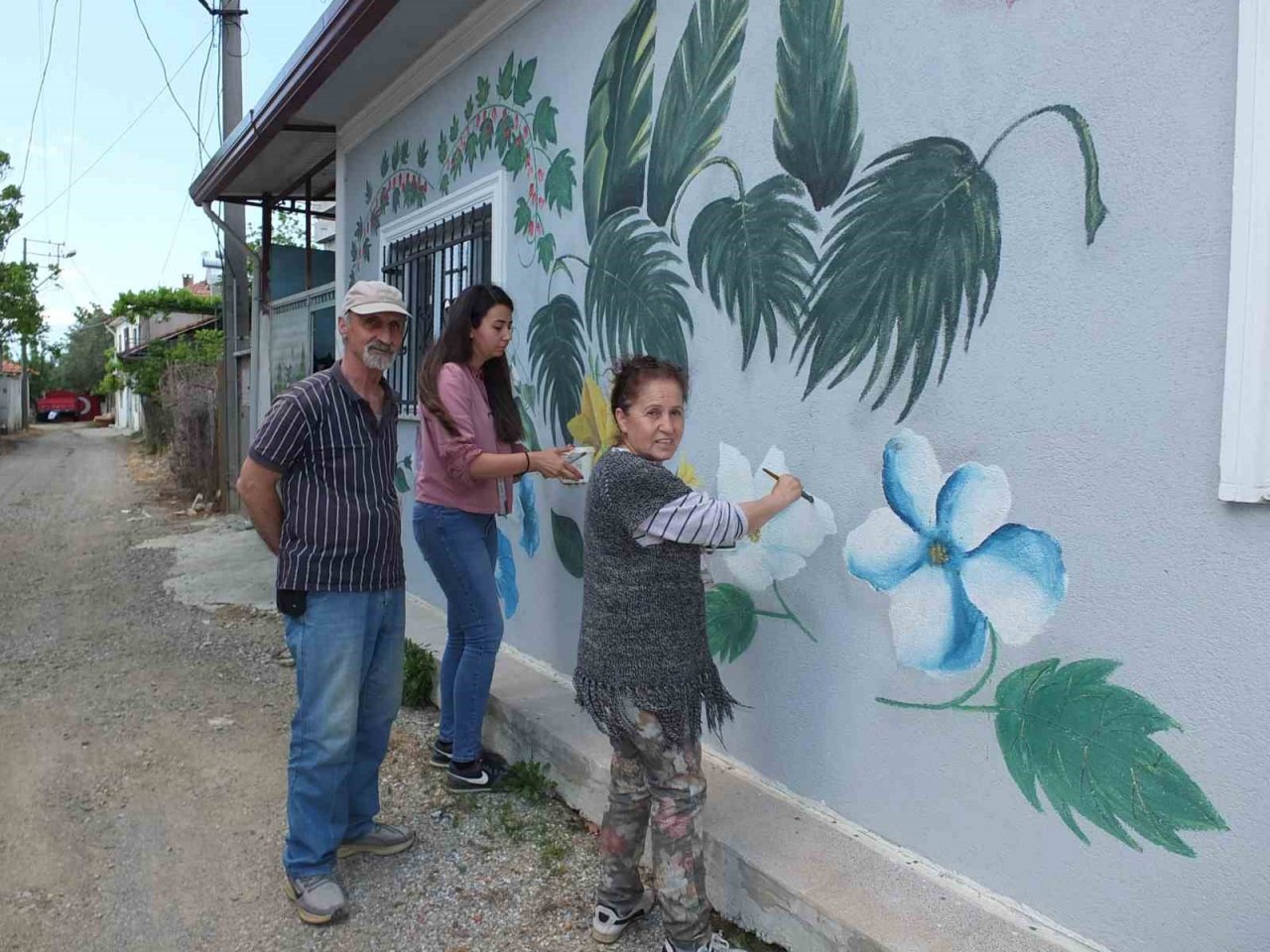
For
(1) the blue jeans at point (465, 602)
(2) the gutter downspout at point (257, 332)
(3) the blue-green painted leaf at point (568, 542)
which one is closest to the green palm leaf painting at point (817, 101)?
(1) the blue jeans at point (465, 602)

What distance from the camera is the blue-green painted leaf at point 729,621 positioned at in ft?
10.00

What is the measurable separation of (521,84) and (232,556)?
5.82 meters

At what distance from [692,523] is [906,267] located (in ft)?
2.74

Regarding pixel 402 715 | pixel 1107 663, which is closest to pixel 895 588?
pixel 1107 663

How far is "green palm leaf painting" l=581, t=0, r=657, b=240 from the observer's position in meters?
3.52

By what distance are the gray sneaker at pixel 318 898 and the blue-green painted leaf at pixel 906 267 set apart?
77.6 inches

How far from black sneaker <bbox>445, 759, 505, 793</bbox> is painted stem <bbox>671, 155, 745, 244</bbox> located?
1996 millimetres

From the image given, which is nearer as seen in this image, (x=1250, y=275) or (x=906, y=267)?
(x=1250, y=275)

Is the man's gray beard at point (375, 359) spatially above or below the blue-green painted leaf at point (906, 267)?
below

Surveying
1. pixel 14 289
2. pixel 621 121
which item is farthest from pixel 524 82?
pixel 14 289

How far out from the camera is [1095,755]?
2.06m

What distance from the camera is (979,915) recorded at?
7.39 feet

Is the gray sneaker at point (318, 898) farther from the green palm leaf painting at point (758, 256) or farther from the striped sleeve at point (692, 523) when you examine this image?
the green palm leaf painting at point (758, 256)

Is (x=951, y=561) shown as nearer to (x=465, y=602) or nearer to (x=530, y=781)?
(x=465, y=602)
